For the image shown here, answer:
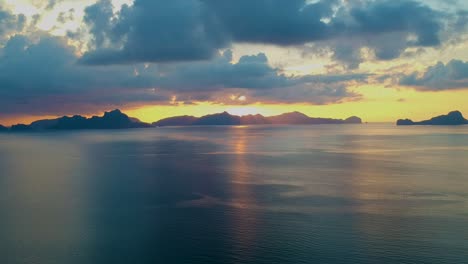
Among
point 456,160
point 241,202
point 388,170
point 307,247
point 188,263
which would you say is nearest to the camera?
point 188,263

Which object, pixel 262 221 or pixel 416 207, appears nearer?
pixel 262 221

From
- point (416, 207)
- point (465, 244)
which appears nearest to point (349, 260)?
point (465, 244)

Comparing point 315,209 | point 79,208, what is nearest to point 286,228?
point 315,209

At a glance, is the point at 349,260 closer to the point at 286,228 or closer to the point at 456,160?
the point at 286,228

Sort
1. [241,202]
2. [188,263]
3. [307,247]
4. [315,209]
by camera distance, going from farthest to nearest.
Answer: [241,202], [315,209], [307,247], [188,263]

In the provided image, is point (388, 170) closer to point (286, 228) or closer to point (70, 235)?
point (286, 228)

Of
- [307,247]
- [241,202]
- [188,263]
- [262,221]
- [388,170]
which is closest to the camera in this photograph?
[188,263]

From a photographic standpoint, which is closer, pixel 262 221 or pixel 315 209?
pixel 262 221
